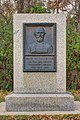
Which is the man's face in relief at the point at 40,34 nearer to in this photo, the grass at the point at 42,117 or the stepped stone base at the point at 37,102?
the stepped stone base at the point at 37,102

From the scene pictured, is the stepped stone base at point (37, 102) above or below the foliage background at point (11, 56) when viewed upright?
below

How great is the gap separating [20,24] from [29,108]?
1831 mm

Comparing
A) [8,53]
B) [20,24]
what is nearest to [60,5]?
[8,53]

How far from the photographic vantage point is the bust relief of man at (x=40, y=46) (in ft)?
23.8

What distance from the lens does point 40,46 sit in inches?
287

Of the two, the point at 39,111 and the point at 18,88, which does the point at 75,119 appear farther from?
the point at 18,88

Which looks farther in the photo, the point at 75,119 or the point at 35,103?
the point at 35,103

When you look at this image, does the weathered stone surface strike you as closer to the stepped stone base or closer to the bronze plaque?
the bronze plaque

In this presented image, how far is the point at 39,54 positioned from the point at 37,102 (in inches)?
42.6

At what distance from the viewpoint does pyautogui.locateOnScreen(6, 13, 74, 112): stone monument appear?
725 centimetres

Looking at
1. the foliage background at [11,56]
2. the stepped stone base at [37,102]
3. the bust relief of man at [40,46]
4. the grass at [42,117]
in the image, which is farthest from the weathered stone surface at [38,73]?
the foliage background at [11,56]

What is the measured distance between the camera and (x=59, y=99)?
6.84m

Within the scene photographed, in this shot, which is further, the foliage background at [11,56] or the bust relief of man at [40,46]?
the foliage background at [11,56]

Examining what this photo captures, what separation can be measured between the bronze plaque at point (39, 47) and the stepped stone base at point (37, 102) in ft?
2.31
